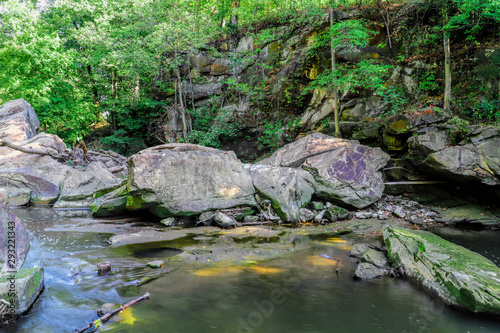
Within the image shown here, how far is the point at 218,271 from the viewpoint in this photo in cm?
509

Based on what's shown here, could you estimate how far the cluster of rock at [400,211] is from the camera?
9211 mm

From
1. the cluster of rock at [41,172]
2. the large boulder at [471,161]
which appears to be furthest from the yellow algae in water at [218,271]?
the large boulder at [471,161]

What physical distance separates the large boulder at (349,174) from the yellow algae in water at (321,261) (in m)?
4.04

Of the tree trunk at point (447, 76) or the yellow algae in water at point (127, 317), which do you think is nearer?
the yellow algae in water at point (127, 317)

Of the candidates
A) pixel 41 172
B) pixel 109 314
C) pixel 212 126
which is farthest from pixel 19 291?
pixel 212 126

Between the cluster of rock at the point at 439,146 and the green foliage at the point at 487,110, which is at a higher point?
the green foliage at the point at 487,110

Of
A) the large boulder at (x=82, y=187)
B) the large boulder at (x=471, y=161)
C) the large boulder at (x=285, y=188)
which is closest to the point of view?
the large boulder at (x=471, y=161)

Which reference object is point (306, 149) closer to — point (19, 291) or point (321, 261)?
point (321, 261)

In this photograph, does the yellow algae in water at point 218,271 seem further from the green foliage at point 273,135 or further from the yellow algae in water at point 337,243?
the green foliage at point 273,135

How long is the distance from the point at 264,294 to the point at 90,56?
74.5 feet

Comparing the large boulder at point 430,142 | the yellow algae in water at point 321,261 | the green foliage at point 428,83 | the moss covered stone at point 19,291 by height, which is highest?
the green foliage at point 428,83

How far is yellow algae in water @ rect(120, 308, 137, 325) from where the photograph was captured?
3.42m

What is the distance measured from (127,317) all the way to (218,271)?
72.7 inches

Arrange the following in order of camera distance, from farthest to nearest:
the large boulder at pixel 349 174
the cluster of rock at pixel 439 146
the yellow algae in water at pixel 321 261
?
the large boulder at pixel 349 174, the cluster of rock at pixel 439 146, the yellow algae in water at pixel 321 261
